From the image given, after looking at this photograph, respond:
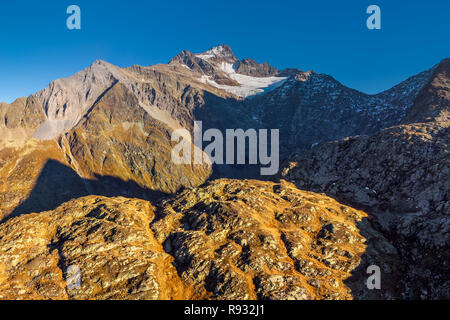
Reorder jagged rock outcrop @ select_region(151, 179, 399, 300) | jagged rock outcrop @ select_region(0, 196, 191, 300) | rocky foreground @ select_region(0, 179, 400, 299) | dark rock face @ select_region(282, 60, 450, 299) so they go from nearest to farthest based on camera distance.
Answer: jagged rock outcrop @ select_region(0, 196, 191, 300)
rocky foreground @ select_region(0, 179, 400, 299)
jagged rock outcrop @ select_region(151, 179, 399, 300)
dark rock face @ select_region(282, 60, 450, 299)

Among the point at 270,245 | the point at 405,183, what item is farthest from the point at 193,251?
the point at 405,183

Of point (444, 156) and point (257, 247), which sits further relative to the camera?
point (444, 156)

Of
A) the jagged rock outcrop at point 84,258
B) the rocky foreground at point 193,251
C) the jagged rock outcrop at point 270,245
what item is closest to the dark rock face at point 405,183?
the rocky foreground at point 193,251

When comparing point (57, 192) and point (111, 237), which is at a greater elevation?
point (111, 237)

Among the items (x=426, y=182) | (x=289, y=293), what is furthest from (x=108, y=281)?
(x=426, y=182)

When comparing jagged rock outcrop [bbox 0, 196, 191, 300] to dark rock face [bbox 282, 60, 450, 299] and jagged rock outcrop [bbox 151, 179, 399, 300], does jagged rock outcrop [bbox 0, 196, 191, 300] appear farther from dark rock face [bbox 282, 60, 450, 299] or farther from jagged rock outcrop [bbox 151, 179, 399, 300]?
dark rock face [bbox 282, 60, 450, 299]

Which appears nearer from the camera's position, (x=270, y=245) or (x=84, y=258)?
(x=84, y=258)

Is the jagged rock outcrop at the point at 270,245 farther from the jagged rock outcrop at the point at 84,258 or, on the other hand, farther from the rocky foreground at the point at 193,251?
the jagged rock outcrop at the point at 84,258

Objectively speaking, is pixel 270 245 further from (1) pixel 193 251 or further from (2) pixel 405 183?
(2) pixel 405 183

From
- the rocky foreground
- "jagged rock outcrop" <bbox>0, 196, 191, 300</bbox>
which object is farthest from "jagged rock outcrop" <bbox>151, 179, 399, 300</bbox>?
"jagged rock outcrop" <bbox>0, 196, 191, 300</bbox>
